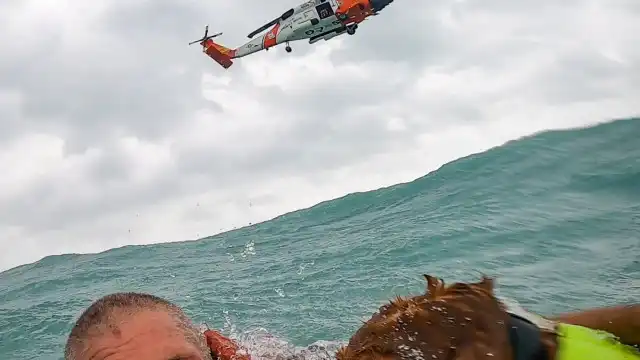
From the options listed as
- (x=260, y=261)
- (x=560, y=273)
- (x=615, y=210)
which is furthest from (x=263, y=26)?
(x=560, y=273)

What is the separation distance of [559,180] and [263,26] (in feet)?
47.7

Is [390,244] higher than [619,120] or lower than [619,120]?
lower

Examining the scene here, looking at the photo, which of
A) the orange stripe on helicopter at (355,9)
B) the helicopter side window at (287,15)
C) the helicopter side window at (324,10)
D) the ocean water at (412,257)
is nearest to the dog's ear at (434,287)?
the ocean water at (412,257)

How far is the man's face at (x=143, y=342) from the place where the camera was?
178 centimetres

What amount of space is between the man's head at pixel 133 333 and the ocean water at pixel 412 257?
100 centimetres

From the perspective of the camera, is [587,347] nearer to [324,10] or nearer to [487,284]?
[487,284]

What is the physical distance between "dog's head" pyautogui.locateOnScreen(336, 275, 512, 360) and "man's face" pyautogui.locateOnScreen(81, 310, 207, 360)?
0.76m

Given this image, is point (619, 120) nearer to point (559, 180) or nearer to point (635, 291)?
point (559, 180)

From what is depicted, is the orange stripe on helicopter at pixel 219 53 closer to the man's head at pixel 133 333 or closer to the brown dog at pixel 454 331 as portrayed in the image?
the man's head at pixel 133 333

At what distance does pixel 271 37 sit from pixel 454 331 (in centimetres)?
2406

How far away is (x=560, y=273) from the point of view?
6879 millimetres

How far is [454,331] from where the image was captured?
1.11 metres

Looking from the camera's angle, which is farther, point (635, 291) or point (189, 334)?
point (635, 291)

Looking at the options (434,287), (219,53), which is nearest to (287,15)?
(219,53)
